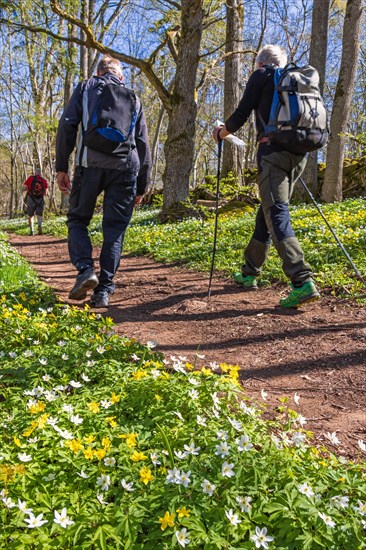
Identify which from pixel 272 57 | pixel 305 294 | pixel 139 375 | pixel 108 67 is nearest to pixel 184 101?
pixel 108 67

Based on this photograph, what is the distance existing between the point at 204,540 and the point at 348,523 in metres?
0.52

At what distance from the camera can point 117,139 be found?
4.15 meters

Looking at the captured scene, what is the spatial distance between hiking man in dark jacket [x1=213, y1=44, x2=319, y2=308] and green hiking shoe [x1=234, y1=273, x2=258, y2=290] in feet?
3.05

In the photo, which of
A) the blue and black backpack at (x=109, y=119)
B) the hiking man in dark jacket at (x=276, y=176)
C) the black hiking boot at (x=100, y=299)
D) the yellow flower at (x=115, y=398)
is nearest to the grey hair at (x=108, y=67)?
the blue and black backpack at (x=109, y=119)

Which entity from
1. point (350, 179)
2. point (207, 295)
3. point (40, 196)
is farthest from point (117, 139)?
point (350, 179)

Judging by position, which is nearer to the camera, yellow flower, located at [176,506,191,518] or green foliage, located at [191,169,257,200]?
yellow flower, located at [176,506,191,518]

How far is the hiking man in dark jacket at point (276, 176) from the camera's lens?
4.04 m

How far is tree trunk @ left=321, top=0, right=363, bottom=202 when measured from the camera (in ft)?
38.0

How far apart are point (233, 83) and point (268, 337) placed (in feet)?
37.0

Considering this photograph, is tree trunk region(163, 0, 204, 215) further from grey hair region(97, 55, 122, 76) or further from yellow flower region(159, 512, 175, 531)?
yellow flower region(159, 512, 175, 531)

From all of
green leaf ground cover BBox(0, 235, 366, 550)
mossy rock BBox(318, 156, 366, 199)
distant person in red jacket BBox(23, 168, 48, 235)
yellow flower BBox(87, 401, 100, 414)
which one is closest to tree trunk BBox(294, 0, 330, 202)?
mossy rock BBox(318, 156, 366, 199)

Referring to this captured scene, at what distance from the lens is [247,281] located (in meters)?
5.25

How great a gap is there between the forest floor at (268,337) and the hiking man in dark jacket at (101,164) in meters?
0.52

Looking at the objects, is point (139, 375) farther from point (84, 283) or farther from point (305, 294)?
point (305, 294)
